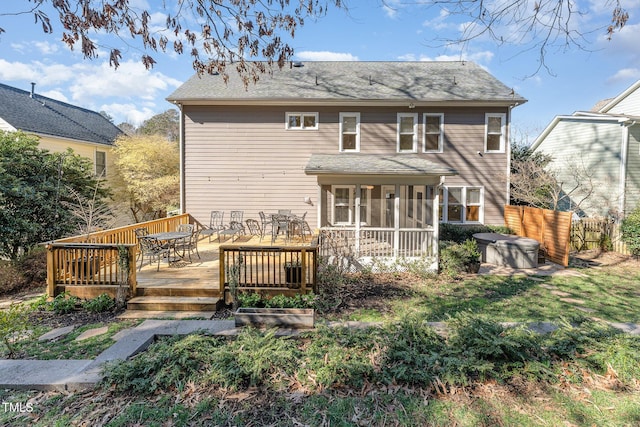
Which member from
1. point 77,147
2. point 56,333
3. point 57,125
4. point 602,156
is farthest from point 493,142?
point 57,125

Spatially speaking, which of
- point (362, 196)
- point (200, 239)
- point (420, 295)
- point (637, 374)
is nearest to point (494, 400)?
point (637, 374)

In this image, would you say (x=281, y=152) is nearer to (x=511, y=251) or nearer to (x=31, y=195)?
(x=31, y=195)

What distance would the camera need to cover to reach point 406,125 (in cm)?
1205

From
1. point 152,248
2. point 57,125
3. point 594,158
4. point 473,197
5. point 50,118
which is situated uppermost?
point 50,118

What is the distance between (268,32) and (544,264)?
34.3ft

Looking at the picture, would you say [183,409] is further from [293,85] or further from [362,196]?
[293,85]

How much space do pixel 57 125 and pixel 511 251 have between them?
69.1 ft

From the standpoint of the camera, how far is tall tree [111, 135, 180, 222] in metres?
15.6

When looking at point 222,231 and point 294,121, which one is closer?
point 222,231

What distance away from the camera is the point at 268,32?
13.7 feet

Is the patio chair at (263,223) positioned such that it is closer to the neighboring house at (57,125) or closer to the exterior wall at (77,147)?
the neighboring house at (57,125)

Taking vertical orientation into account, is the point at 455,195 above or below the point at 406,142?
below

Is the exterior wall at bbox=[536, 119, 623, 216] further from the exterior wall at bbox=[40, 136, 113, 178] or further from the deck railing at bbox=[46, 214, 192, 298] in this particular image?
the exterior wall at bbox=[40, 136, 113, 178]

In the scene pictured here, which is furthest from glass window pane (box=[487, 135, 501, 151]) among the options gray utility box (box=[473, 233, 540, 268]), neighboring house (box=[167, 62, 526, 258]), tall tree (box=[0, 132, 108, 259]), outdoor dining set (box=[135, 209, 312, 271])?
tall tree (box=[0, 132, 108, 259])
